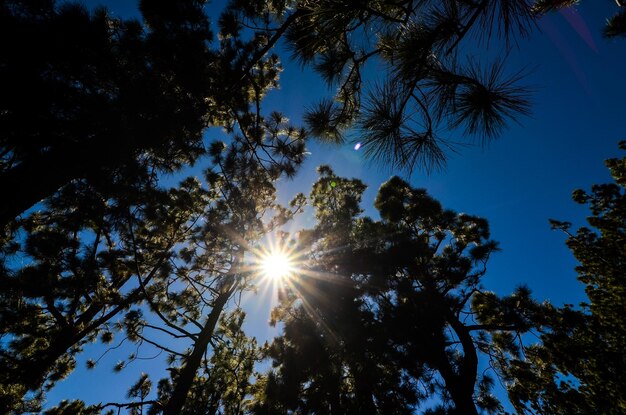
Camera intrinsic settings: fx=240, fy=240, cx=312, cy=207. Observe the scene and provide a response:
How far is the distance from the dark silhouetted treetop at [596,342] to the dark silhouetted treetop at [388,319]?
109 inches

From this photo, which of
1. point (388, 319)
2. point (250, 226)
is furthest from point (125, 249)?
point (388, 319)

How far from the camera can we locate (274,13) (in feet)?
13.6

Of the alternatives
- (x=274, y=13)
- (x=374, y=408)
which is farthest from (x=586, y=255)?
(x=274, y=13)

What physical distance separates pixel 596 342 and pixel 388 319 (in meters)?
8.89

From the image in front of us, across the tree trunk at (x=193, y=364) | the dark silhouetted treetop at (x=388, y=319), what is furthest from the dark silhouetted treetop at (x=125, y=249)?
the dark silhouetted treetop at (x=388, y=319)

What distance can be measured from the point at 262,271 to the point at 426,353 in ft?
17.4

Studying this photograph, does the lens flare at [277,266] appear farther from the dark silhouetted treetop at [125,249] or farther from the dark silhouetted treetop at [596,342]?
the dark silhouetted treetop at [596,342]

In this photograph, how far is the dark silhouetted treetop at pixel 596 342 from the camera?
8227 millimetres

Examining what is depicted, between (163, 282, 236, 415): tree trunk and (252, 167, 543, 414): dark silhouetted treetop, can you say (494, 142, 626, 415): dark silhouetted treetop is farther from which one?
(163, 282, 236, 415): tree trunk

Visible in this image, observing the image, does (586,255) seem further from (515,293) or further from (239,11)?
(239,11)

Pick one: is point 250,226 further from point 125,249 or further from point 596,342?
point 596,342

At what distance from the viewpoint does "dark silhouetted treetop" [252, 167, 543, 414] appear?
5570mm

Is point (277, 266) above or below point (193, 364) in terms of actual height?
above

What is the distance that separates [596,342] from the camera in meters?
8.67
